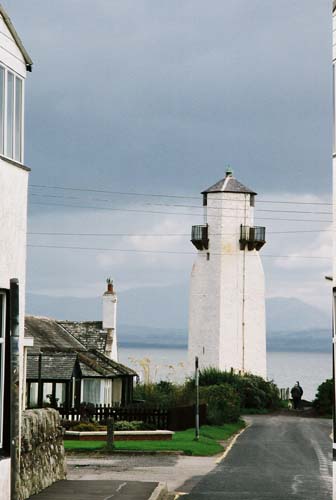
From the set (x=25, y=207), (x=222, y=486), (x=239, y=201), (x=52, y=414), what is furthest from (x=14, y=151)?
(x=239, y=201)

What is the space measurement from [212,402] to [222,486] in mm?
27595

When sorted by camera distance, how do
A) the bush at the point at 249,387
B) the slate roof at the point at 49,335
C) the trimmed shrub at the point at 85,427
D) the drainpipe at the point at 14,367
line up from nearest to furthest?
the drainpipe at the point at 14,367 → the trimmed shrub at the point at 85,427 → the slate roof at the point at 49,335 → the bush at the point at 249,387

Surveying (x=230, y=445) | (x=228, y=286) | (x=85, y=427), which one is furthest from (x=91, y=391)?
(x=228, y=286)

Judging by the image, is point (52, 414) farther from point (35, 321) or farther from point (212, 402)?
point (35, 321)

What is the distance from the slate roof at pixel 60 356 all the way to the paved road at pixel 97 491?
26151 millimetres

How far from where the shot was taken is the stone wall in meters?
19.8

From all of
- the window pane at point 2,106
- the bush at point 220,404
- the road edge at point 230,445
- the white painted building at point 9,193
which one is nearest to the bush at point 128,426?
the road edge at point 230,445

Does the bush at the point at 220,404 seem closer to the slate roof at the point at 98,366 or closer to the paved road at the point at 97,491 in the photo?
the slate roof at the point at 98,366

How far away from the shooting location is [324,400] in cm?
6512

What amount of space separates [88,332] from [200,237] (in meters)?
15.0

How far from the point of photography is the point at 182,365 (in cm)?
7075

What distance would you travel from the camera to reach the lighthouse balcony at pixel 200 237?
7662cm

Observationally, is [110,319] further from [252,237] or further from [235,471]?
[235,471]

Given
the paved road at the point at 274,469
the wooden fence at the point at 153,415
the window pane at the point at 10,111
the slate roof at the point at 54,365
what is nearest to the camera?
the window pane at the point at 10,111
